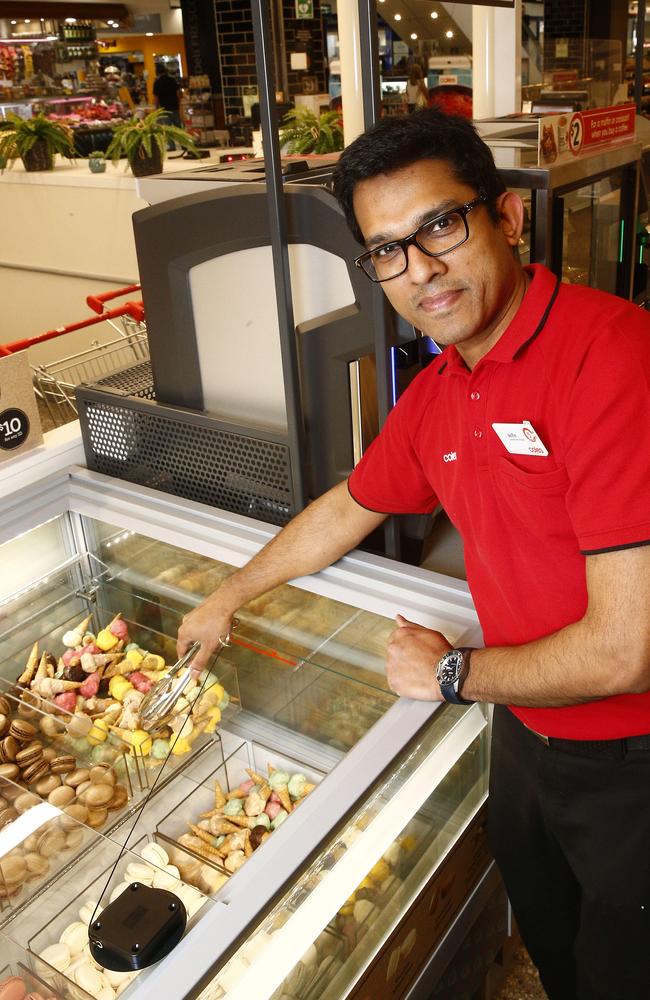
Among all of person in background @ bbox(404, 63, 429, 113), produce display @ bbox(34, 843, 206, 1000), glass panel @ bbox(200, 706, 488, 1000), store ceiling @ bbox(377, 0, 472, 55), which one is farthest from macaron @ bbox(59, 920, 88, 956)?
store ceiling @ bbox(377, 0, 472, 55)

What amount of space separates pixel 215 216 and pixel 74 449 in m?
0.78

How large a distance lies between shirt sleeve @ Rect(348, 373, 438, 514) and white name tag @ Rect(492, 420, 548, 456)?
11.5 inches

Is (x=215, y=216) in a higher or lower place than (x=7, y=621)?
higher

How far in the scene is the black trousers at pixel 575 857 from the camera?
4.67 feet

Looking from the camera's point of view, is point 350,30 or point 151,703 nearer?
point 151,703

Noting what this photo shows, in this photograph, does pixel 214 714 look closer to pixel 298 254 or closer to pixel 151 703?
pixel 151 703

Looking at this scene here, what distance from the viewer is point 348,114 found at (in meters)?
2.32

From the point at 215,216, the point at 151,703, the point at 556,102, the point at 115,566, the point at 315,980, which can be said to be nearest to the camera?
the point at 315,980

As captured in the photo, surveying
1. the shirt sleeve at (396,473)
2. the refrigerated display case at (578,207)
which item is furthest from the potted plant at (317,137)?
the shirt sleeve at (396,473)

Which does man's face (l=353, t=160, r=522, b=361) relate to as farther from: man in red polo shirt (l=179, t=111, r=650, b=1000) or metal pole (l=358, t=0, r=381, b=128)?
metal pole (l=358, t=0, r=381, b=128)

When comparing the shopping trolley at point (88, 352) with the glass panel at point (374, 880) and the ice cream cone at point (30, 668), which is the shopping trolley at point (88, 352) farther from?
the glass panel at point (374, 880)

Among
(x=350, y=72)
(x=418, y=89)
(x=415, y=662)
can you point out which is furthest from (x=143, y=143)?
(x=415, y=662)

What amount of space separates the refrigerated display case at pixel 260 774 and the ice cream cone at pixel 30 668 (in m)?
0.02

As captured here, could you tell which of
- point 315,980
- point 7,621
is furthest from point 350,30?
point 315,980
